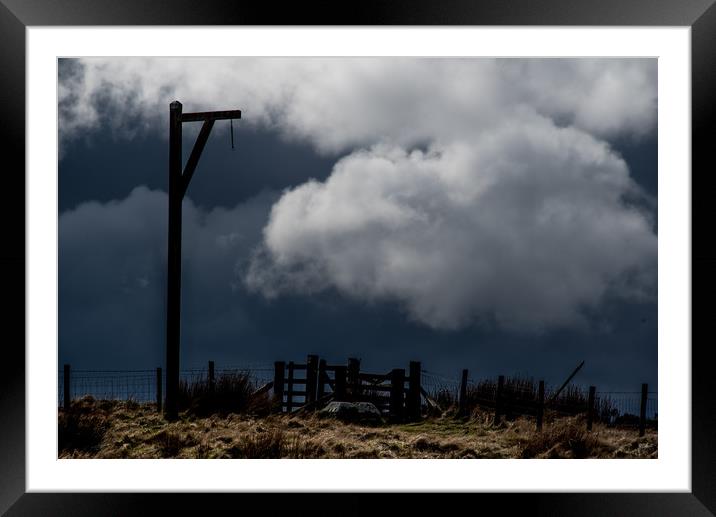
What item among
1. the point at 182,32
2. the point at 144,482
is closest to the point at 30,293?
the point at 144,482

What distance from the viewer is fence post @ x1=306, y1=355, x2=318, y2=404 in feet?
26.1

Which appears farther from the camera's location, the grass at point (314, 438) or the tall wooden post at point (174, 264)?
the tall wooden post at point (174, 264)

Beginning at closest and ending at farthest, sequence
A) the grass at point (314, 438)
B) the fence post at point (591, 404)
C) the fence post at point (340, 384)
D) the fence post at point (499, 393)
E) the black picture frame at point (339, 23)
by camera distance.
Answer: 1. the black picture frame at point (339, 23)
2. the grass at point (314, 438)
3. the fence post at point (591, 404)
4. the fence post at point (499, 393)
5. the fence post at point (340, 384)

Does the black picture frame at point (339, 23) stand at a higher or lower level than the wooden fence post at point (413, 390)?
higher

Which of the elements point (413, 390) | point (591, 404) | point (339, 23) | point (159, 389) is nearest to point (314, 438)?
point (159, 389)

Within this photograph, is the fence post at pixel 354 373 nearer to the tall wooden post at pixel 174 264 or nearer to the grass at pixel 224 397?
the grass at pixel 224 397

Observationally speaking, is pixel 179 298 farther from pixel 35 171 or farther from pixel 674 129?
pixel 674 129

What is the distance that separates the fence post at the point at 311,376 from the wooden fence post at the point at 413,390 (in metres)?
1.19

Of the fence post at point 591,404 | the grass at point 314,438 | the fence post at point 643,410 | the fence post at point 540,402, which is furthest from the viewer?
the fence post at point 540,402

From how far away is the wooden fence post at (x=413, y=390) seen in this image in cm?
765

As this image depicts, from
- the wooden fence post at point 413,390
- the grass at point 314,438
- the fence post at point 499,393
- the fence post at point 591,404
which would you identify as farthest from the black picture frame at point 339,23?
the wooden fence post at point 413,390

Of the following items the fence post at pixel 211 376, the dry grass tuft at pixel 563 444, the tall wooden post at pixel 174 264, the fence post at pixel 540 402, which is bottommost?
the dry grass tuft at pixel 563 444

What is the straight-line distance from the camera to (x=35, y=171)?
291cm

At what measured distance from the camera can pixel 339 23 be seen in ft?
8.86
